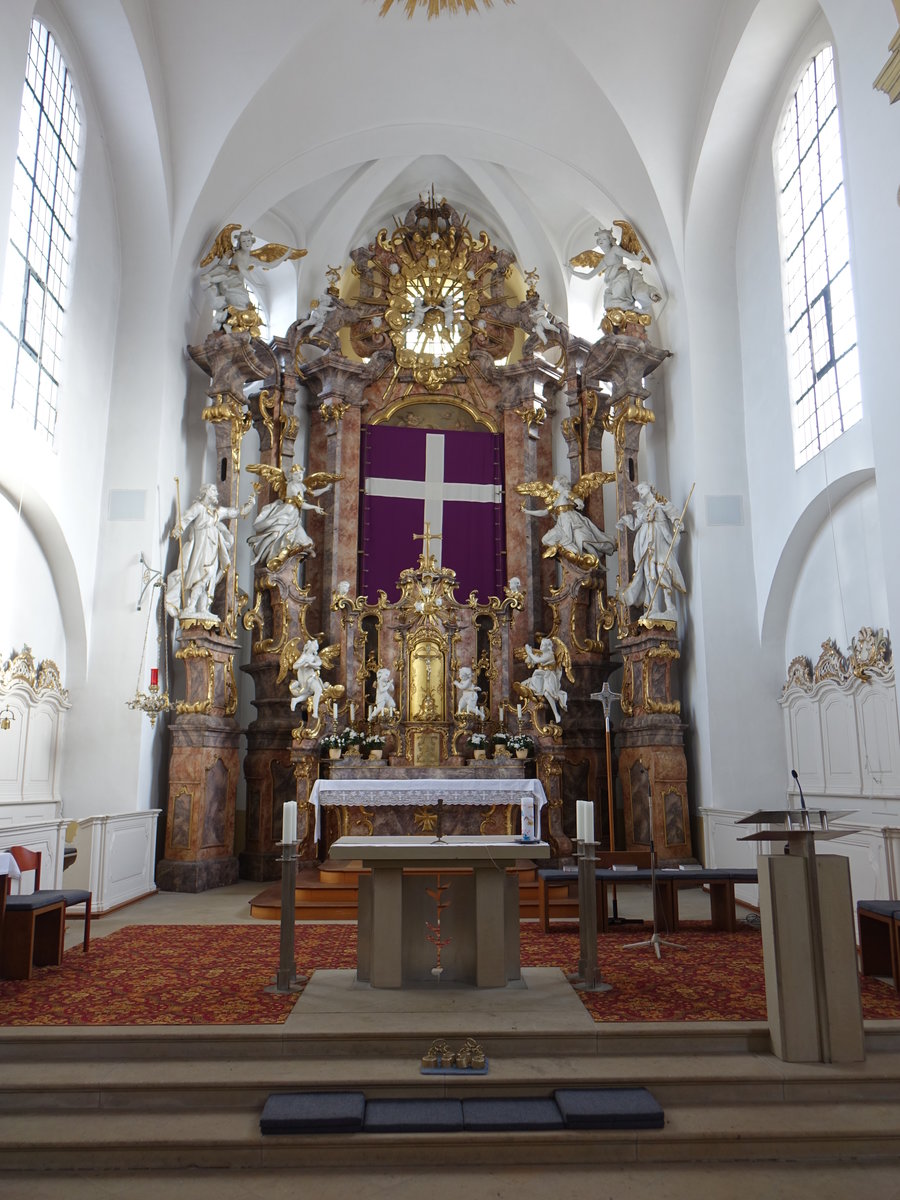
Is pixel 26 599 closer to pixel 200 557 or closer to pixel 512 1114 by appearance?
pixel 200 557

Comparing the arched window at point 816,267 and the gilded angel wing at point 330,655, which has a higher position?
the arched window at point 816,267

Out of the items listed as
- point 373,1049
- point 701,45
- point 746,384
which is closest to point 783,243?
point 746,384

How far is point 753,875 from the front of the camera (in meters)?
8.70

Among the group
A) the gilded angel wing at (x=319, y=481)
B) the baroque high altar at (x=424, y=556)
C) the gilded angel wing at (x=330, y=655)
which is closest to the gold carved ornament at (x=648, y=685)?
the baroque high altar at (x=424, y=556)

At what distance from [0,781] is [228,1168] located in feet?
22.9

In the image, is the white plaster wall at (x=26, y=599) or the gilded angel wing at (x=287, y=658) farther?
the gilded angel wing at (x=287, y=658)

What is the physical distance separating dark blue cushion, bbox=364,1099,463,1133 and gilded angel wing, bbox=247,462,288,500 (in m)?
11.1

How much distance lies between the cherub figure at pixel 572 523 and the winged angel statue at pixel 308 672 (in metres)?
3.75

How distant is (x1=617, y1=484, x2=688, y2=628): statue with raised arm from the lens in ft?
43.3

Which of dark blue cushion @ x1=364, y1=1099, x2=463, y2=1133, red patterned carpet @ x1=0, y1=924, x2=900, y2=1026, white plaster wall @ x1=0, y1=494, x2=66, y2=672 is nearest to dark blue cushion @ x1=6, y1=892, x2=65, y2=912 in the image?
red patterned carpet @ x1=0, y1=924, x2=900, y2=1026

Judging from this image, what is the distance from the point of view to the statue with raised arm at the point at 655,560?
43.3ft

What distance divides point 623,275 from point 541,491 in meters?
3.43

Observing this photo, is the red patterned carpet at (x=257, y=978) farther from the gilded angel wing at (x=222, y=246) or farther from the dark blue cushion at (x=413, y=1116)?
the gilded angel wing at (x=222, y=246)

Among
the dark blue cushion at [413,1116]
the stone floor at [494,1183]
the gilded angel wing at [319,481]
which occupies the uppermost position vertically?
the gilded angel wing at [319,481]
